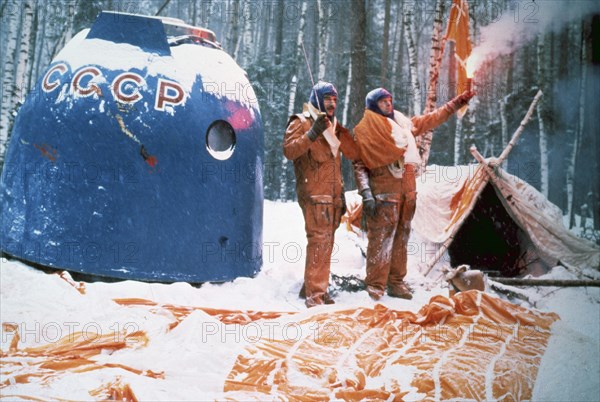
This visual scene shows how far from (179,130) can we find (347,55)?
46.9 feet

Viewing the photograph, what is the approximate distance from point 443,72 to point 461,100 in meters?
19.1

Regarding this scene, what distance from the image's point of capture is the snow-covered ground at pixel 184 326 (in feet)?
8.07

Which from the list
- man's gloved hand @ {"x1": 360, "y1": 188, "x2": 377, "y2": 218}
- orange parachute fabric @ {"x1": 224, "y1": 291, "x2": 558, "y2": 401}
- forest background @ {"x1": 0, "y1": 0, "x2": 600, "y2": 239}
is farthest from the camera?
forest background @ {"x1": 0, "y1": 0, "x2": 600, "y2": 239}

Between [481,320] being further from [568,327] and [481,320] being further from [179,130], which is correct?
[179,130]

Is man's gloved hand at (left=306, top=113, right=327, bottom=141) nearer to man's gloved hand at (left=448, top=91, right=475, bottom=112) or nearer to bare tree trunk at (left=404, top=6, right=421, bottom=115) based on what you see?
man's gloved hand at (left=448, top=91, right=475, bottom=112)

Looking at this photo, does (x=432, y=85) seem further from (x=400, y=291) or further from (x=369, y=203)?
(x=400, y=291)

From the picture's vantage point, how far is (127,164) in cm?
445

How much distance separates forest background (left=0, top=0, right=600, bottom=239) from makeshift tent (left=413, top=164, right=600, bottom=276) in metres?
2.07

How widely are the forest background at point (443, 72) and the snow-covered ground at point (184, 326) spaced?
410 cm

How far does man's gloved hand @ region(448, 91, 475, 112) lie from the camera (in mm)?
5059

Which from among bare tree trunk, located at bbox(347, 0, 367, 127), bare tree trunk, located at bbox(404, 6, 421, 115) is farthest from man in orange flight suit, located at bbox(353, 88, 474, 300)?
bare tree trunk, located at bbox(404, 6, 421, 115)

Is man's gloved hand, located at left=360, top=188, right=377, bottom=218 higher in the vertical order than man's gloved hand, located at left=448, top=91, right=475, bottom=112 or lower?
lower

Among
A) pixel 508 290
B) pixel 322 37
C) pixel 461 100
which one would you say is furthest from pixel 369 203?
pixel 322 37

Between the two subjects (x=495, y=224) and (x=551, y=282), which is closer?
(x=551, y=282)
